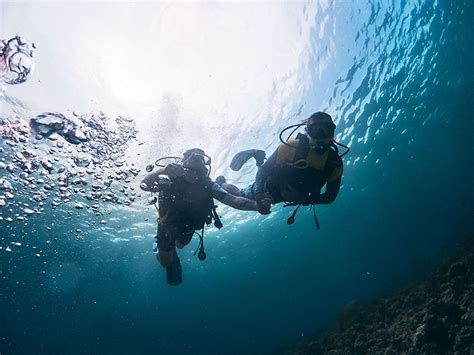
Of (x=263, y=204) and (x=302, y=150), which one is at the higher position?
(x=302, y=150)

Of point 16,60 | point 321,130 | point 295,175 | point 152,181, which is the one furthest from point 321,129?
point 16,60

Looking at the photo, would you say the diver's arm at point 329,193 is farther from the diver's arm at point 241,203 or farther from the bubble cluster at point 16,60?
the bubble cluster at point 16,60

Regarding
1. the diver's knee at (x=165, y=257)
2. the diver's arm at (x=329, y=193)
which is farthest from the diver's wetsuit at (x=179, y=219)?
the diver's arm at (x=329, y=193)

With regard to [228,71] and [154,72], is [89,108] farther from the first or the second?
[228,71]

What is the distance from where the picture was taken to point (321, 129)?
209 inches

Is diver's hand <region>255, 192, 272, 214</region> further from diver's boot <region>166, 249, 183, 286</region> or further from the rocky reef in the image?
the rocky reef

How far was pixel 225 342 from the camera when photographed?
90.9m

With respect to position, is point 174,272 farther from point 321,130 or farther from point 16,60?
point 16,60

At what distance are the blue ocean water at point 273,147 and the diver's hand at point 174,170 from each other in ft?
18.9

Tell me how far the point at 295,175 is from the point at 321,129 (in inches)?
38.4

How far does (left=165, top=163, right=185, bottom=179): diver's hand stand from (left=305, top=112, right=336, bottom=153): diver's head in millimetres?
2839

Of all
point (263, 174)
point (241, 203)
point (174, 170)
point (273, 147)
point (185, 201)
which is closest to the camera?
point (263, 174)

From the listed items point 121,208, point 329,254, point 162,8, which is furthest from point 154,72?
point 329,254

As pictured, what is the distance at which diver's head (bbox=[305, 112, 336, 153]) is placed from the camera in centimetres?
528
